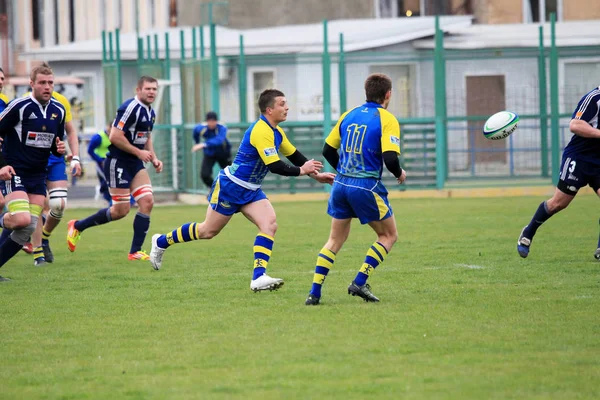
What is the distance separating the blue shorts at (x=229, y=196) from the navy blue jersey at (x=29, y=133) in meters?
2.19

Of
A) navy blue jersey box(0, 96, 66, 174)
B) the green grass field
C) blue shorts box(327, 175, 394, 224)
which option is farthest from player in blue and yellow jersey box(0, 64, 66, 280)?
blue shorts box(327, 175, 394, 224)

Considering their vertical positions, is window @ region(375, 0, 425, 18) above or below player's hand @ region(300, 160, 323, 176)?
above

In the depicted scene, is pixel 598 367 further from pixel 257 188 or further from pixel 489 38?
pixel 489 38

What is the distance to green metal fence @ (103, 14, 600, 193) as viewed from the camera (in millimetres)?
22922

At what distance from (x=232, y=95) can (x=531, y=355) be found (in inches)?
668

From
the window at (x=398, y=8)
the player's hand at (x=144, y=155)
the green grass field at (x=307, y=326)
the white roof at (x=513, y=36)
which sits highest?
the window at (x=398, y=8)

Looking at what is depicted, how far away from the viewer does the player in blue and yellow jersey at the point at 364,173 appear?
860 centimetres

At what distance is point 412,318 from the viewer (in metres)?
8.16

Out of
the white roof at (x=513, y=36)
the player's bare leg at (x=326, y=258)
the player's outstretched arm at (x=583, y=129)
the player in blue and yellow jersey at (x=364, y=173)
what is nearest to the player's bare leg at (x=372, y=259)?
the player in blue and yellow jersey at (x=364, y=173)

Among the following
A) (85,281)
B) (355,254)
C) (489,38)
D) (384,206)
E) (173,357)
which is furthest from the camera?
(489,38)

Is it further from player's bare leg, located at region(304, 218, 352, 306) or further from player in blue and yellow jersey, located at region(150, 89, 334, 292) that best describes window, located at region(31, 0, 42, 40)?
player's bare leg, located at region(304, 218, 352, 306)

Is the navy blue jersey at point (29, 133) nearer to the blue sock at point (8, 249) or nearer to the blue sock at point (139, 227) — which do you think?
the blue sock at point (8, 249)

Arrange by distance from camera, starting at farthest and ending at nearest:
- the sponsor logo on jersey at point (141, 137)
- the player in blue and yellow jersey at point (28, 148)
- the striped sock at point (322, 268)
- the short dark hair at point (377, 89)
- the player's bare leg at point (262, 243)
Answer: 1. the sponsor logo on jersey at point (141, 137)
2. the player in blue and yellow jersey at point (28, 148)
3. the player's bare leg at point (262, 243)
4. the striped sock at point (322, 268)
5. the short dark hair at point (377, 89)

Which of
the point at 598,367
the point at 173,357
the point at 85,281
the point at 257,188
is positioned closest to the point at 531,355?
the point at 598,367
